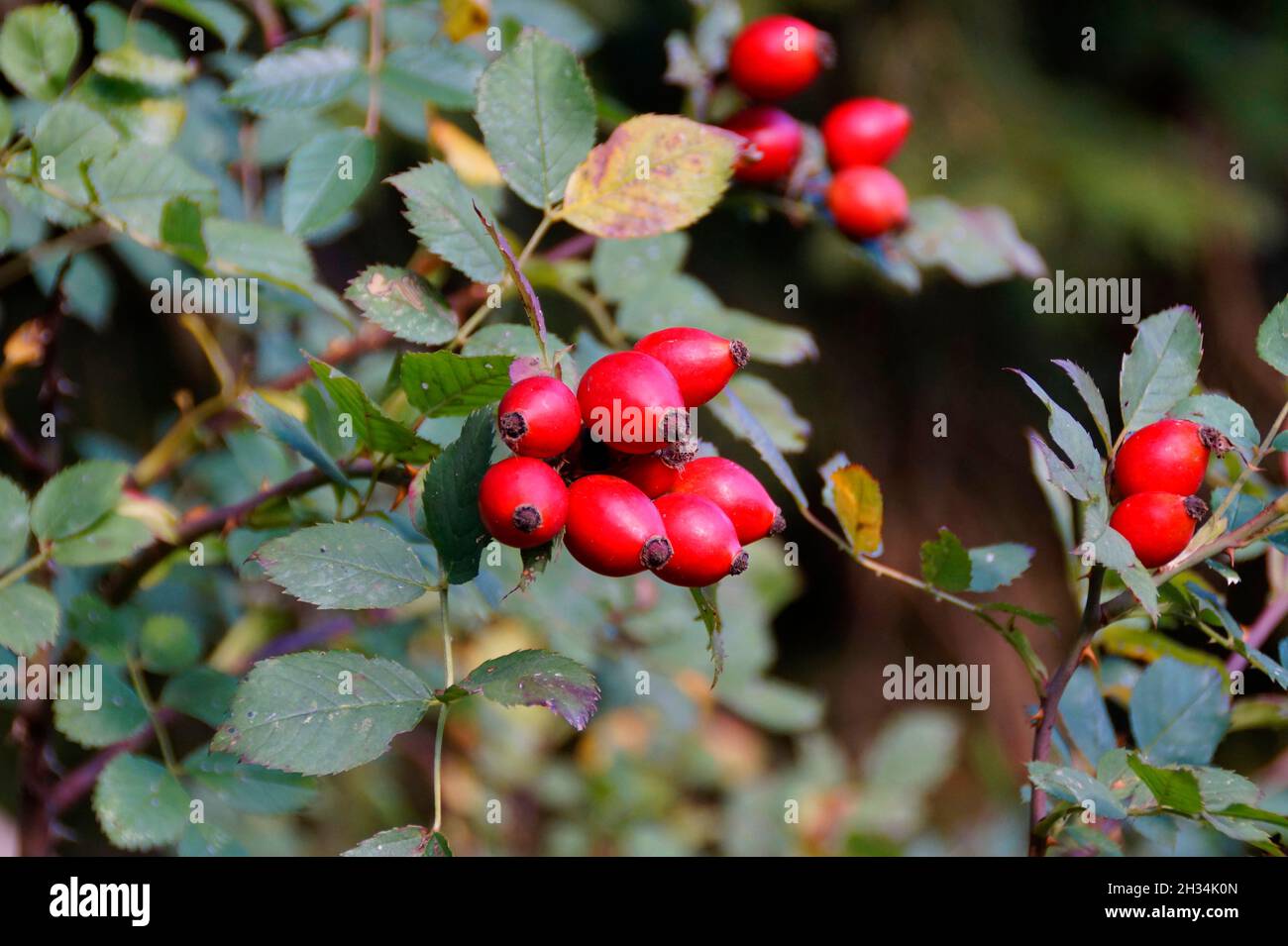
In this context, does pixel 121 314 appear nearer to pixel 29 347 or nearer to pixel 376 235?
pixel 376 235

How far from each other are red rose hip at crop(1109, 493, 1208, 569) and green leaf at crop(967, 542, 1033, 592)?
0.16 metres

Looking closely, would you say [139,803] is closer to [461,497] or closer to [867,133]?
[461,497]

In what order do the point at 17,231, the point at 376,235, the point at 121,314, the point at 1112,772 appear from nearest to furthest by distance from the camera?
the point at 1112,772, the point at 17,231, the point at 121,314, the point at 376,235

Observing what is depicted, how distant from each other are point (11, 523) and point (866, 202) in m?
0.83

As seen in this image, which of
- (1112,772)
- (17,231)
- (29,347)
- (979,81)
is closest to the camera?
(1112,772)

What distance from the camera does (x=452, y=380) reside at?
72cm

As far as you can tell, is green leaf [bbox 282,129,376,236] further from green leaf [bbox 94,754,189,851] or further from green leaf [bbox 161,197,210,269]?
green leaf [bbox 94,754,189,851]

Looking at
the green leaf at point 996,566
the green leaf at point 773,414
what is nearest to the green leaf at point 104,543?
the green leaf at point 773,414

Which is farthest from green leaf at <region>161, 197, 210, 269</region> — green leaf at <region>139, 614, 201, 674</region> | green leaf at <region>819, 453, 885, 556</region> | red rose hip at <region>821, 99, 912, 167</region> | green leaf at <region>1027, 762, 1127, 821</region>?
green leaf at <region>1027, 762, 1127, 821</region>

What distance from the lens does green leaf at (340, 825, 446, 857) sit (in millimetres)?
674

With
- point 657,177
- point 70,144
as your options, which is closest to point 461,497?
point 657,177
